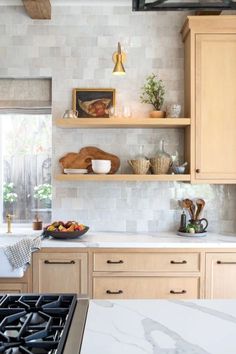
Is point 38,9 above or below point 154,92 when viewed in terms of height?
above

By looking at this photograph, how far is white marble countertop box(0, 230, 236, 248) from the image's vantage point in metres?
2.82

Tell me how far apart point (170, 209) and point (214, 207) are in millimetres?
397

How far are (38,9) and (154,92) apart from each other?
3.89 ft

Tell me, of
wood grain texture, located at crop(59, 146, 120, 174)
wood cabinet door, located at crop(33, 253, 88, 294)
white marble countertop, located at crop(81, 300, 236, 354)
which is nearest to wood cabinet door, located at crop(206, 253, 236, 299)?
wood cabinet door, located at crop(33, 253, 88, 294)

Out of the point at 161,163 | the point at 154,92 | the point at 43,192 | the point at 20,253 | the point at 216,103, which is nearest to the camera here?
the point at 20,253

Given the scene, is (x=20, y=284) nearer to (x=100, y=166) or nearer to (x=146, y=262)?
(x=146, y=262)

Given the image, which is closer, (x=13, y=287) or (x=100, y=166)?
(x=13, y=287)

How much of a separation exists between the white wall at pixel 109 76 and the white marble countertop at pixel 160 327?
2.06 meters

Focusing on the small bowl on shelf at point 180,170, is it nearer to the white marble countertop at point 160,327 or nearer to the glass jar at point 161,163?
the glass jar at point 161,163

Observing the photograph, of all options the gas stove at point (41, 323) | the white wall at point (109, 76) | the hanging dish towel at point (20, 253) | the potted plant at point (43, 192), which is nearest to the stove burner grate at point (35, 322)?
the gas stove at point (41, 323)

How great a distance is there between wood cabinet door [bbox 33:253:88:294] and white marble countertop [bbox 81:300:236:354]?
4.88 feet

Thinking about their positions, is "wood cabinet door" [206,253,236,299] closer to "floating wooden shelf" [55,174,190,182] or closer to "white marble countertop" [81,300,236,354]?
"floating wooden shelf" [55,174,190,182]

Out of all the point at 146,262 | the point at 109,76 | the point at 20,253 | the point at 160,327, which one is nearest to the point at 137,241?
the point at 146,262

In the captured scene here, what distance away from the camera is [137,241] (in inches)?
113
